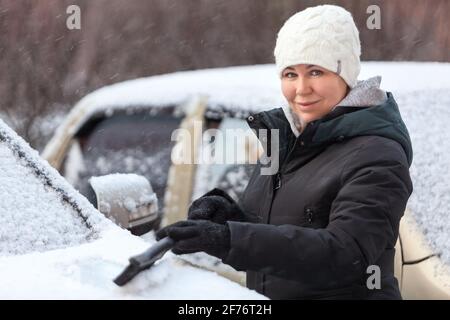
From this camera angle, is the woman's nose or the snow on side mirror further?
the snow on side mirror

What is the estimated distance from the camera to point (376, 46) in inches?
307

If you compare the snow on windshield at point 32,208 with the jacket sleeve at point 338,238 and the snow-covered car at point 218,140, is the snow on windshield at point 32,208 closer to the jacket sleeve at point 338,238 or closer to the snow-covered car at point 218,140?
the jacket sleeve at point 338,238

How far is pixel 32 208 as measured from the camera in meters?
2.06

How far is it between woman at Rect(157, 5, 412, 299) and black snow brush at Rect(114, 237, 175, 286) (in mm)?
31

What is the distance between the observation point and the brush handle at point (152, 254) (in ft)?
5.32

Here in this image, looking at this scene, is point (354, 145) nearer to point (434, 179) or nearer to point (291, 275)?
point (291, 275)

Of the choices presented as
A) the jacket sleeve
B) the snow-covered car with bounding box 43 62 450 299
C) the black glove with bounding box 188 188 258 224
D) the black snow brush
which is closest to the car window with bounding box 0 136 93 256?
the black glove with bounding box 188 188 258 224

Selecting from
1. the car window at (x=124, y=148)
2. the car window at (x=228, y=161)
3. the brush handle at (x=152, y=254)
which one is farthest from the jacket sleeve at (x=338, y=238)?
the car window at (x=124, y=148)

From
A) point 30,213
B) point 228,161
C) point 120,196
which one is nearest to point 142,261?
point 30,213

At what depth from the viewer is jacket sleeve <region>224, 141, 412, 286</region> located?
167 cm

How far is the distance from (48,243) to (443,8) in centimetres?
604

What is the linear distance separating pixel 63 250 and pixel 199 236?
44 centimetres

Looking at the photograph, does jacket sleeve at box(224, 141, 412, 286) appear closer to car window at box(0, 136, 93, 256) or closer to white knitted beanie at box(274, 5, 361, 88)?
white knitted beanie at box(274, 5, 361, 88)

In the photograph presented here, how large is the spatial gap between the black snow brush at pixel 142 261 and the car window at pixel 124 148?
5.61 feet
